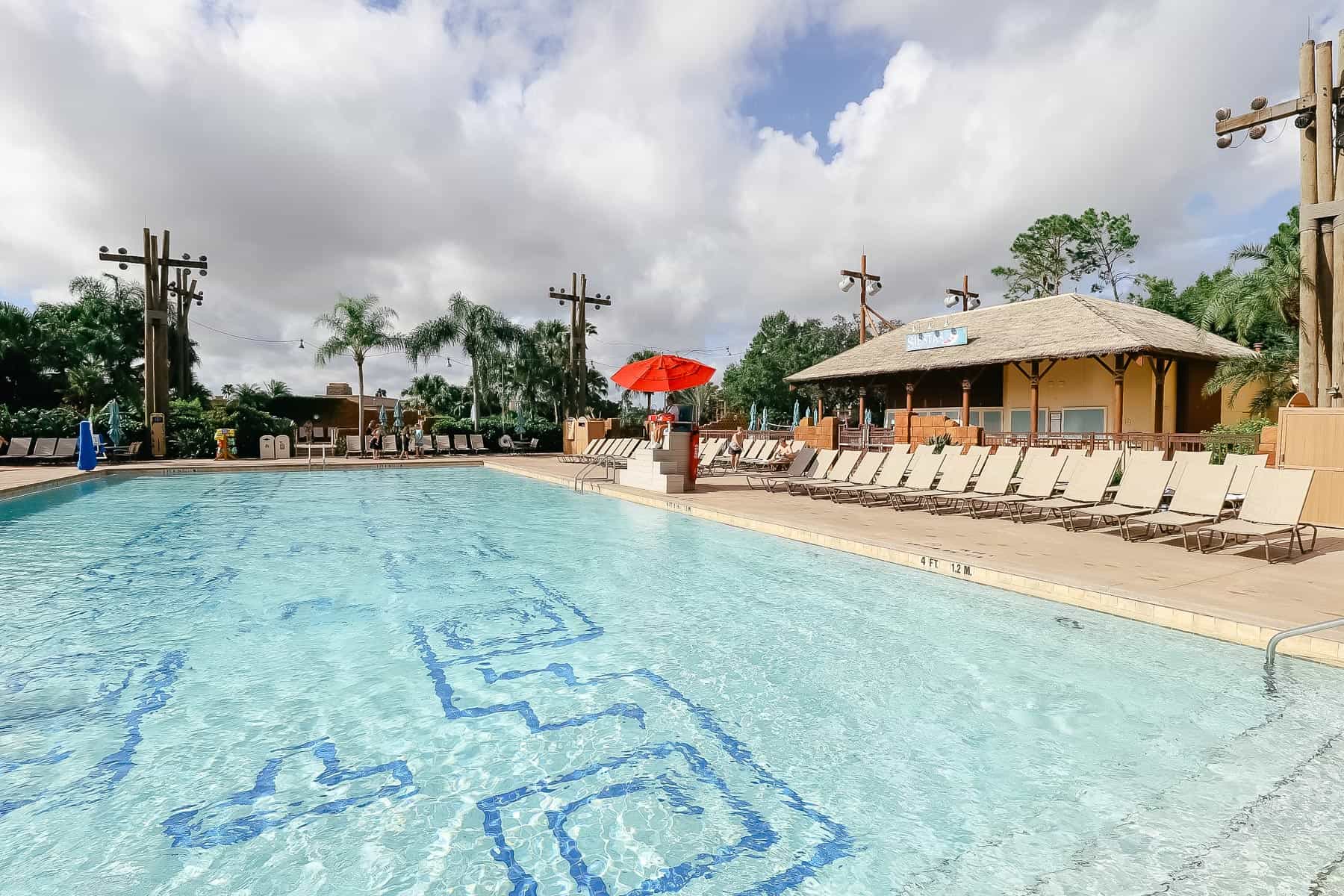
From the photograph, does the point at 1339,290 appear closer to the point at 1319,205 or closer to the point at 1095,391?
the point at 1319,205

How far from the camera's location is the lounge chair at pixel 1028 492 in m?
8.47

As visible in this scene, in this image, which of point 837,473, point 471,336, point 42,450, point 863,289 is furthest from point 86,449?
point 863,289

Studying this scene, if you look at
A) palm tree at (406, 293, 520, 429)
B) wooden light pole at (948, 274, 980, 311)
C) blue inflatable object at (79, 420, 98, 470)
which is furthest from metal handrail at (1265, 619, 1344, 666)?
palm tree at (406, 293, 520, 429)

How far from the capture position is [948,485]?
9.55m

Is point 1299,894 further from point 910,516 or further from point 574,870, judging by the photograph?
point 910,516

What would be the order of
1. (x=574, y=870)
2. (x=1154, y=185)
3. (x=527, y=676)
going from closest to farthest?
(x=574, y=870) < (x=527, y=676) < (x=1154, y=185)

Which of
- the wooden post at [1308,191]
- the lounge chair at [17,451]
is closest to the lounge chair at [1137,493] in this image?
the wooden post at [1308,191]

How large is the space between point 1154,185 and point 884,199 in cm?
1540

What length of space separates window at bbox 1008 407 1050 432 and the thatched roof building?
0.12 ft

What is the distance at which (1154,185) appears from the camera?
3431 cm

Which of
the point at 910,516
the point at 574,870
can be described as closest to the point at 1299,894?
the point at 574,870

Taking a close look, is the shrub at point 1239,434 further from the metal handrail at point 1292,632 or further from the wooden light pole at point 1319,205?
the metal handrail at point 1292,632

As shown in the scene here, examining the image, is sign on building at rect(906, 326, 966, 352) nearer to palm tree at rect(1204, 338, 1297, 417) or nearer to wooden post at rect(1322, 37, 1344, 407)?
palm tree at rect(1204, 338, 1297, 417)

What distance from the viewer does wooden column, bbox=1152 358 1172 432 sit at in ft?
57.4
